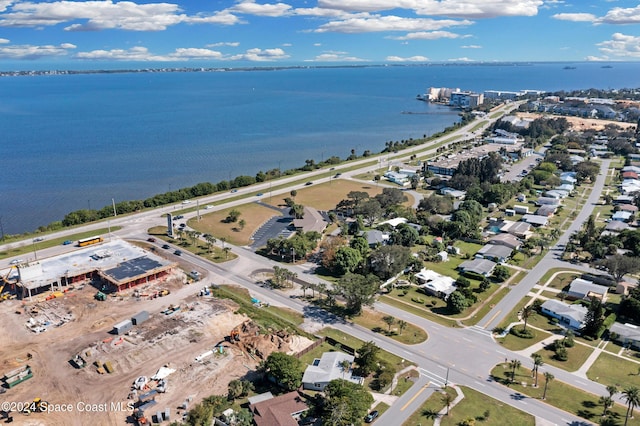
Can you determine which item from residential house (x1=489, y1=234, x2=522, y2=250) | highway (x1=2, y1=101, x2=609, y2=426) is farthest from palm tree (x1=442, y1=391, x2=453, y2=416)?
residential house (x1=489, y1=234, x2=522, y2=250)

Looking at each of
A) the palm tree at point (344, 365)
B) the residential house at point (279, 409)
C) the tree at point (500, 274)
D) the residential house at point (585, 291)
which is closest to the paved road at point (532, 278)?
the tree at point (500, 274)

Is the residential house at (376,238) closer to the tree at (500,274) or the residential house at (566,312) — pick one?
the tree at (500,274)

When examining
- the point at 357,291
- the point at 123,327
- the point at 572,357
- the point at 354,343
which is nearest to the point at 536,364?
the point at 572,357

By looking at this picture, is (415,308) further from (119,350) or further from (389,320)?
(119,350)

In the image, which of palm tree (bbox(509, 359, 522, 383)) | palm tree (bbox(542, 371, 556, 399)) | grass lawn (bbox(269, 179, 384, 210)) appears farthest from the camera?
grass lawn (bbox(269, 179, 384, 210))

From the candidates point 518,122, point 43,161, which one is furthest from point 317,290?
point 518,122

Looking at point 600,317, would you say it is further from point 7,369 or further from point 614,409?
point 7,369

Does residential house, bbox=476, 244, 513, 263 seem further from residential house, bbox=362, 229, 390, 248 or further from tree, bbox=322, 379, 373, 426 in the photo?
tree, bbox=322, 379, 373, 426
